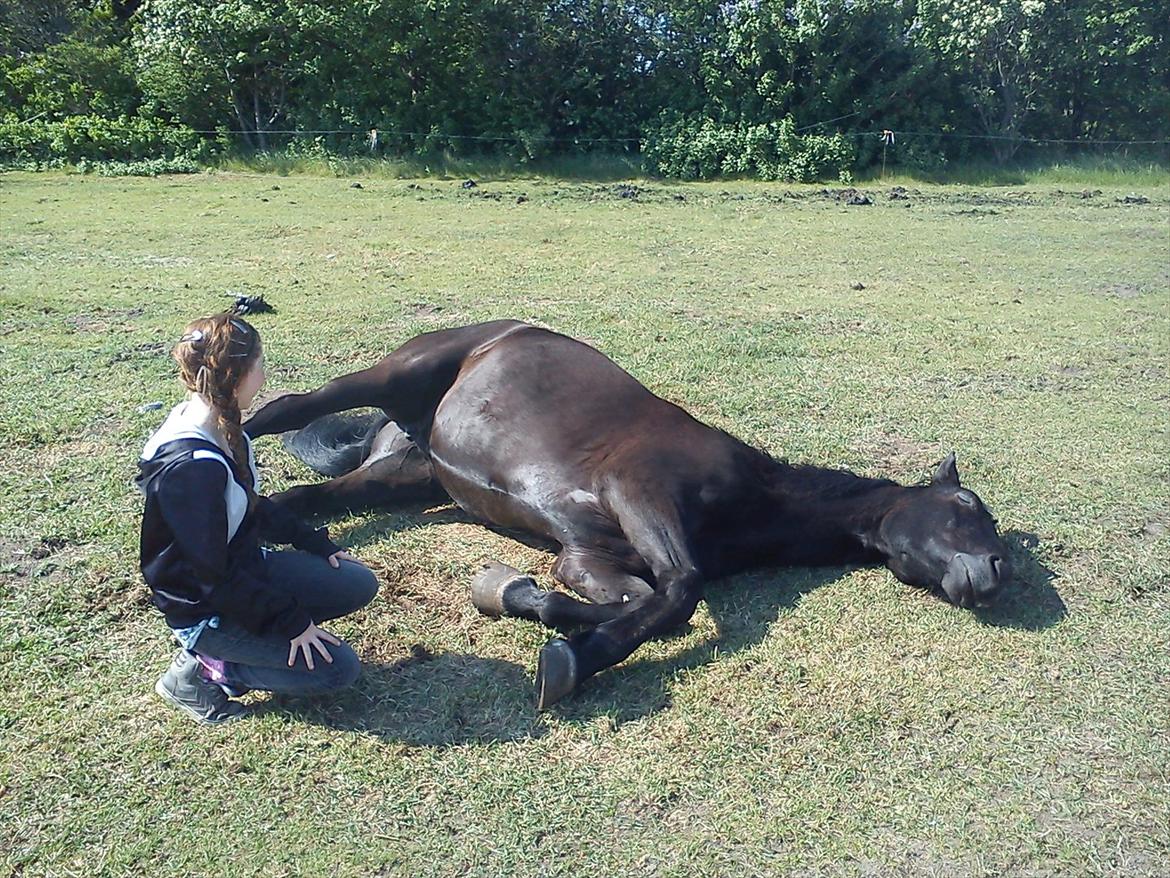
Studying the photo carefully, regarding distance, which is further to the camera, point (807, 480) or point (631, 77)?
point (631, 77)

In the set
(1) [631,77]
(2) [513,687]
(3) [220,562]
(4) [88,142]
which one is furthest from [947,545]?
(1) [631,77]

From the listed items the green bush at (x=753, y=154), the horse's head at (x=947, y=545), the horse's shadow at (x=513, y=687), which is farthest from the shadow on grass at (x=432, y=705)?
the green bush at (x=753, y=154)

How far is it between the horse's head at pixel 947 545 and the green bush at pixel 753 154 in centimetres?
2098

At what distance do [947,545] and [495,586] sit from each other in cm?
181

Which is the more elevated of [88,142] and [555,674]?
[88,142]

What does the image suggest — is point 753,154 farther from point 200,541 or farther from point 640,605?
point 200,541

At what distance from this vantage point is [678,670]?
3619 millimetres

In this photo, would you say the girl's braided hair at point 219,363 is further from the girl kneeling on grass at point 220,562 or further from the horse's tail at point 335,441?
the horse's tail at point 335,441

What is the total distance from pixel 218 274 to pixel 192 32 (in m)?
18.6

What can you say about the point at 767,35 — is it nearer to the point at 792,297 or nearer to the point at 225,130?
the point at 225,130

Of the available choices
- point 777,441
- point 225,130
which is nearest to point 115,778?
point 777,441

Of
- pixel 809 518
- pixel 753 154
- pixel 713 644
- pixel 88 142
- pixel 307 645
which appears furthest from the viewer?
pixel 753 154

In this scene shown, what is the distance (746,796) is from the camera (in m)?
2.99

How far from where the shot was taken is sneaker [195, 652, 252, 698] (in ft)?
10.6
